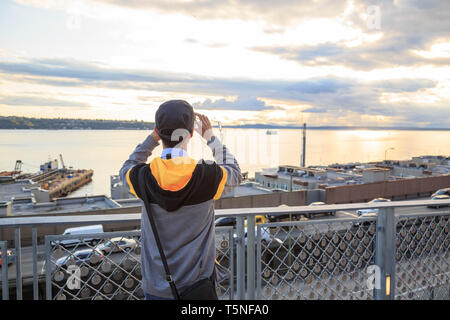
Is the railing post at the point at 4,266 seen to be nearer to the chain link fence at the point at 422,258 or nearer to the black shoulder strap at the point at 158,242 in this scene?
the black shoulder strap at the point at 158,242

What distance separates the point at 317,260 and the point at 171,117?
1.88 meters

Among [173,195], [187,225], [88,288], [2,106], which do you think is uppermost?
[2,106]

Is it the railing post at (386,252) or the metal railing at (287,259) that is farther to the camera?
the railing post at (386,252)

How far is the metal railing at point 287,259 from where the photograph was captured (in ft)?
7.21

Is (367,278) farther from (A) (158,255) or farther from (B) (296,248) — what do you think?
(A) (158,255)

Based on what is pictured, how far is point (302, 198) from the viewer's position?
27656 mm

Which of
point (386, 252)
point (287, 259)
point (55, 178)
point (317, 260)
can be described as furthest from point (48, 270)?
point (55, 178)

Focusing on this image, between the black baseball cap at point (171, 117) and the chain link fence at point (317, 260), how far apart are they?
120 centimetres

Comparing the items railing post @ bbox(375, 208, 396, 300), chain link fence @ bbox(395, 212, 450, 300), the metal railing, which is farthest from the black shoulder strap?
chain link fence @ bbox(395, 212, 450, 300)

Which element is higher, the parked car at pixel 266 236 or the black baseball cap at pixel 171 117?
the black baseball cap at pixel 171 117

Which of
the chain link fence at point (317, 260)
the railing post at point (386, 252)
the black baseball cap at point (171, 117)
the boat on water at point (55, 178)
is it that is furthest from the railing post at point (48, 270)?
the boat on water at point (55, 178)

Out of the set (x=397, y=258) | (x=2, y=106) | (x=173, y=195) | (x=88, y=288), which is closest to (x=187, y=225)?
(x=173, y=195)

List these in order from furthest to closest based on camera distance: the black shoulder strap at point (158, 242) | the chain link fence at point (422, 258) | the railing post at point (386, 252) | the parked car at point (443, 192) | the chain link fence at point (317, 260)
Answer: the parked car at point (443, 192) < the chain link fence at point (422, 258) < the railing post at point (386, 252) < the chain link fence at point (317, 260) < the black shoulder strap at point (158, 242)
